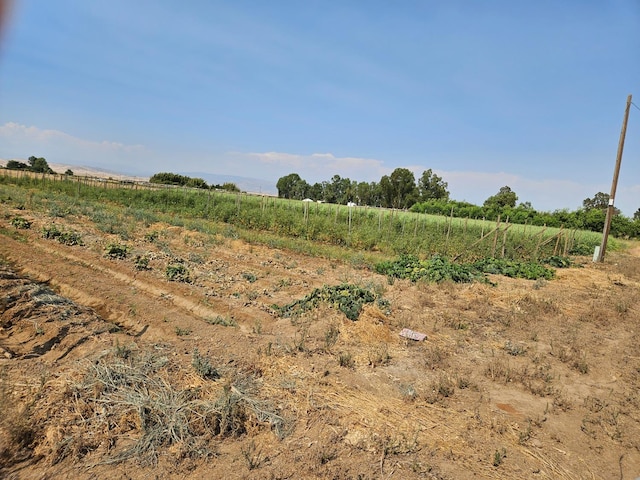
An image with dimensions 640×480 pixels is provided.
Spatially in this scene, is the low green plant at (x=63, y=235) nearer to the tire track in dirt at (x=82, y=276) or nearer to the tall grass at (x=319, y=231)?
the tire track in dirt at (x=82, y=276)

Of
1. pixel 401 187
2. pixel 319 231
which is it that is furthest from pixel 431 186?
pixel 319 231

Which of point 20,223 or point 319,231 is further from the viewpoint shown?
point 319,231

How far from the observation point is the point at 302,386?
3.58m

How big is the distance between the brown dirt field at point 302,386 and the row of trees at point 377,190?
158ft

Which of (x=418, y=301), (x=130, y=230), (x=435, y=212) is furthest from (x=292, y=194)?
(x=418, y=301)

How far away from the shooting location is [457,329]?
5926 millimetres

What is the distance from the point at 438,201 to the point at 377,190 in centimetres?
2704

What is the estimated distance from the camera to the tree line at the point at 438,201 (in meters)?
36.2

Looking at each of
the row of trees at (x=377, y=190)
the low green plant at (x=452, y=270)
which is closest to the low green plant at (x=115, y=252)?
the low green plant at (x=452, y=270)

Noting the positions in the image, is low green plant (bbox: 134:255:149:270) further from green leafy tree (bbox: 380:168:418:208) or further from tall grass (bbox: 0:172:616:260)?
green leafy tree (bbox: 380:168:418:208)

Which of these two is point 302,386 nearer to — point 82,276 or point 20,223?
point 82,276

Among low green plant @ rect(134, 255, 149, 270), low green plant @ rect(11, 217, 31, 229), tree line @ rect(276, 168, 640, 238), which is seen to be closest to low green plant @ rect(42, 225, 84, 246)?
low green plant @ rect(11, 217, 31, 229)

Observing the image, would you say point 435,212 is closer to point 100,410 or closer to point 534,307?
point 534,307

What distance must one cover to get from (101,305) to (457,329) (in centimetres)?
581
